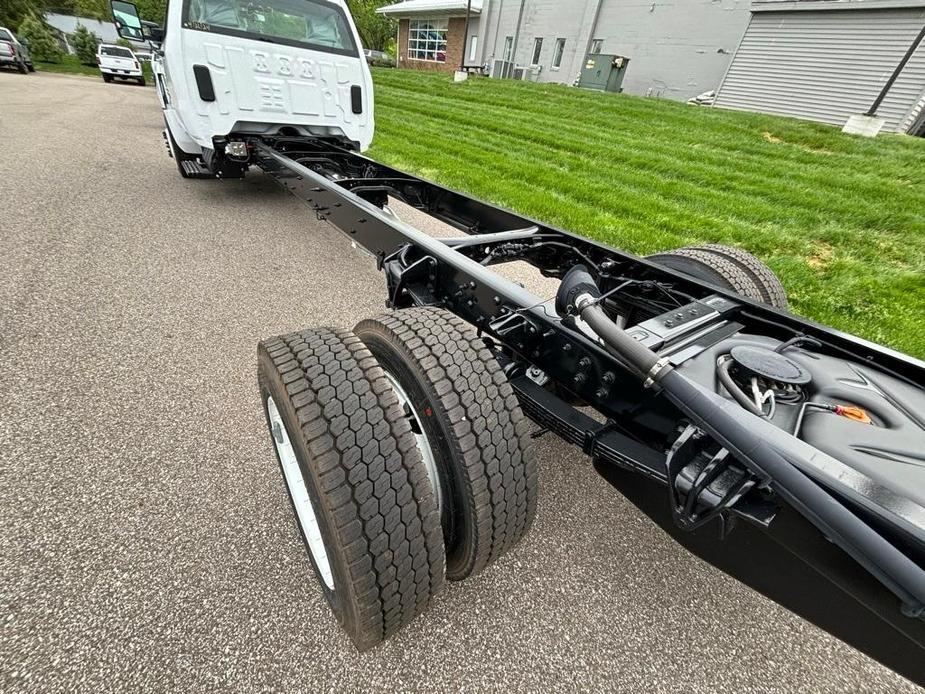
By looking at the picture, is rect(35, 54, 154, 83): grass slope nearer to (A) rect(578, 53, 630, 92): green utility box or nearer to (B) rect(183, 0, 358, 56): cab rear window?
(A) rect(578, 53, 630, 92): green utility box

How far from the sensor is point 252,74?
4492 millimetres

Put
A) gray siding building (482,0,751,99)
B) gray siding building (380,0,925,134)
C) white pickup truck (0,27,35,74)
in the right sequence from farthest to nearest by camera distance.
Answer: gray siding building (482,0,751,99) < white pickup truck (0,27,35,74) < gray siding building (380,0,925,134)

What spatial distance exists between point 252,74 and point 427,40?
37498mm

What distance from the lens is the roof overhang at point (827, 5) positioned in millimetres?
12734

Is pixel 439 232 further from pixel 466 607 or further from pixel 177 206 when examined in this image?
pixel 466 607

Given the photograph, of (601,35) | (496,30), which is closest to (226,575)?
(601,35)

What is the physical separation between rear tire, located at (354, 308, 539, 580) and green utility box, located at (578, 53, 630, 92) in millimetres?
24589

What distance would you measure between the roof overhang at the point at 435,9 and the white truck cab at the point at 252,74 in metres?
30.3

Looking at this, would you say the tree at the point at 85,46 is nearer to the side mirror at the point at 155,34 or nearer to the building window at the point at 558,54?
the building window at the point at 558,54

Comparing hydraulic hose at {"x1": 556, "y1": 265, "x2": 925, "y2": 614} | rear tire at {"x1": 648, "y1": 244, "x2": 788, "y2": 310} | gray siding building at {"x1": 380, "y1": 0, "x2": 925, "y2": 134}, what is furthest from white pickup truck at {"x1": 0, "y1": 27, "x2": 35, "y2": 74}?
hydraulic hose at {"x1": 556, "y1": 265, "x2": 925, "y2": 614}

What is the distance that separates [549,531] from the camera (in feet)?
6.14

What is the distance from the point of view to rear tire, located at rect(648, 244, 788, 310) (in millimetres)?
2428

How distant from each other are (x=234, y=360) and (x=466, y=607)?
6.29ft

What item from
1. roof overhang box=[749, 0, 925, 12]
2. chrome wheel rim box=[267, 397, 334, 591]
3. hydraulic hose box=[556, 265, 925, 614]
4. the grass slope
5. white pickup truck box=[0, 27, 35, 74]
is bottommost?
the grass slope
